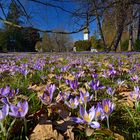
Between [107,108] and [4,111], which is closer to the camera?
[4,111]

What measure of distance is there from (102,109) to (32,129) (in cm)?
31

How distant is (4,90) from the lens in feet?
6.03

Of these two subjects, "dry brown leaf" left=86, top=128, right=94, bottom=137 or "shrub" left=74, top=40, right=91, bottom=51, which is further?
"shrub" left=74, top=40, right=91, bottom=51

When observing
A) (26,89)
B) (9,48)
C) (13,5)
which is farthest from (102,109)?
(9,48)

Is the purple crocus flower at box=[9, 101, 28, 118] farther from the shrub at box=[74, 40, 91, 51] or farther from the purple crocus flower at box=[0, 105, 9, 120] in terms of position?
the shrub at box=[74, 40, 91, 51]

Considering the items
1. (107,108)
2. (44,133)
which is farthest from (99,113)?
(44,133)

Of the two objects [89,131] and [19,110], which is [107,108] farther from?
[19,110]


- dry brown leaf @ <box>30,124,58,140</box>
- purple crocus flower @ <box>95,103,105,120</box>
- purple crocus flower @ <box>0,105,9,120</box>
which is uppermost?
purple crocus flower @ <box>0,105,9,120</box>

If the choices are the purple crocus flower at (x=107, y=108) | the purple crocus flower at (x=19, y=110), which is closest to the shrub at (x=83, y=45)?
the purple crocus flower at (x=107, y=108)

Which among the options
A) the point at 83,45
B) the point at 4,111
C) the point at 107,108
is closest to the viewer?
the point at 4,111

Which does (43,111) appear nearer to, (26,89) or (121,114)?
(121,114)

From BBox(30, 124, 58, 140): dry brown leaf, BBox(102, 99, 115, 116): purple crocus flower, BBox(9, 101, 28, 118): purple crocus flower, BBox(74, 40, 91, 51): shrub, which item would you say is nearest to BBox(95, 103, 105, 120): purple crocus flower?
BBox(102, 99, 115, 116): purple crocus flower

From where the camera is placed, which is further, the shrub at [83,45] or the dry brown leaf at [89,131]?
the shrub at [83,45]

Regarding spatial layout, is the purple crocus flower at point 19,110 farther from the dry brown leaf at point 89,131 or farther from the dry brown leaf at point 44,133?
the dry brown leaf at point 89,131
